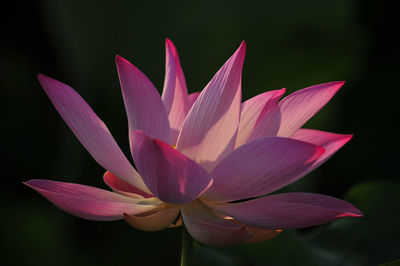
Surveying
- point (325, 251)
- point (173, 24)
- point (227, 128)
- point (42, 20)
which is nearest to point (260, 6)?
point (173, 24)

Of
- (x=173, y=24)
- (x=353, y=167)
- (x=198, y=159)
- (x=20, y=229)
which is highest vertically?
(x=173, y=24)

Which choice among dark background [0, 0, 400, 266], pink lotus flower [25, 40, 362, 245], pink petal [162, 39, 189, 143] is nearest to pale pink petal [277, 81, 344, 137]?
pink lotus flower [25, 40, 362, 245]

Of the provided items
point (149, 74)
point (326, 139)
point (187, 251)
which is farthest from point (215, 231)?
point (149, 74)

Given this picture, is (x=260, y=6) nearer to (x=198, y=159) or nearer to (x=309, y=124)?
(x=309, y=124)

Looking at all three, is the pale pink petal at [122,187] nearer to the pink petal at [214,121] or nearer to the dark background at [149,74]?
the pink petal at [214,121]

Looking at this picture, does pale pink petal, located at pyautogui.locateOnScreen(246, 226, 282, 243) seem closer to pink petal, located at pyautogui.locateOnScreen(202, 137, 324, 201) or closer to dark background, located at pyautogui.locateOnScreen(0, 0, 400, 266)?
pink petal, located at pyautogui.locateOnScreen(202, 137, 324, 201)

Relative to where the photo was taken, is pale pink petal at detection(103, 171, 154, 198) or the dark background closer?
pale pink petal at detection(103, 171, 154, 198)
